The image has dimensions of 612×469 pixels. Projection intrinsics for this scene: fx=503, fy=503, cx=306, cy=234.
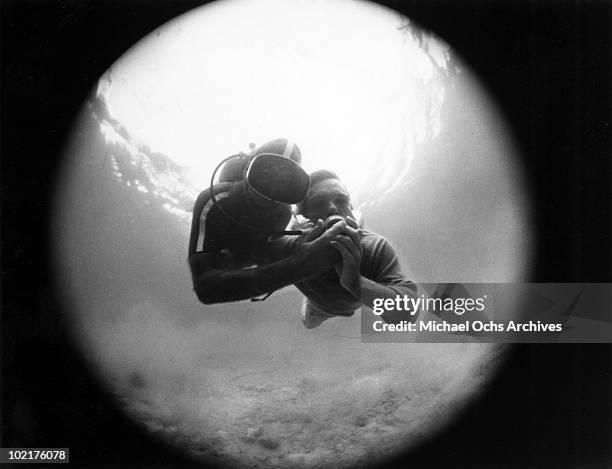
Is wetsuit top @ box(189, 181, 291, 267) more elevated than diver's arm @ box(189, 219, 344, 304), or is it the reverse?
wetsuit top @ box(189, 181, 291, 267)

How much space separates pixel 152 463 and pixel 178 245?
176 centimetres

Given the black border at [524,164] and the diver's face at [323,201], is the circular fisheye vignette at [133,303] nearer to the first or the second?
the black border at [524,164]

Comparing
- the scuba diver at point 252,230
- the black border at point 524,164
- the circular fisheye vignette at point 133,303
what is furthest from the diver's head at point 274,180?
the black border at point 524,164

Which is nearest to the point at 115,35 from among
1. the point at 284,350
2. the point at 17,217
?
the point at 17,217

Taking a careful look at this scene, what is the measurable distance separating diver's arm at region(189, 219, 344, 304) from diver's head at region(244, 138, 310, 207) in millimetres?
312

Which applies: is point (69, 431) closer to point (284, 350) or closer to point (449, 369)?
point (284, 350)

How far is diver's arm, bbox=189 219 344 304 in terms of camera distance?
3539mm

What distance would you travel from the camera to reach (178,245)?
3928 millimetres

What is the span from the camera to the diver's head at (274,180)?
11.7 feet

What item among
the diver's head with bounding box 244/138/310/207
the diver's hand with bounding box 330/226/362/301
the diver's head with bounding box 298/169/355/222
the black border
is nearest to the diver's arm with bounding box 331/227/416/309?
the diver's hand with bounding box 330/226/362/301

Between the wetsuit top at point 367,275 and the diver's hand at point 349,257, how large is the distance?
0.29ft

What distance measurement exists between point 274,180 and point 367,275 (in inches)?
38.2

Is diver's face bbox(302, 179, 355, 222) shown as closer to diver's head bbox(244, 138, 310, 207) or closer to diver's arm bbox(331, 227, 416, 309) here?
diver's head bbox(244, 138, 310, 207)

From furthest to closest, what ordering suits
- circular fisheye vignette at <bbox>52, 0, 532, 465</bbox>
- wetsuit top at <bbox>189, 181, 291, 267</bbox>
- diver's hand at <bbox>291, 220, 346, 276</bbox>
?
circular fisheye vignette at <bbox>52, 0, 532, 465</bbox>, wetsuit top at <bbox>189, 181, 291, 267</bbox>, diver's hand at <bbox>291, 220, 346, 276</bbox>
